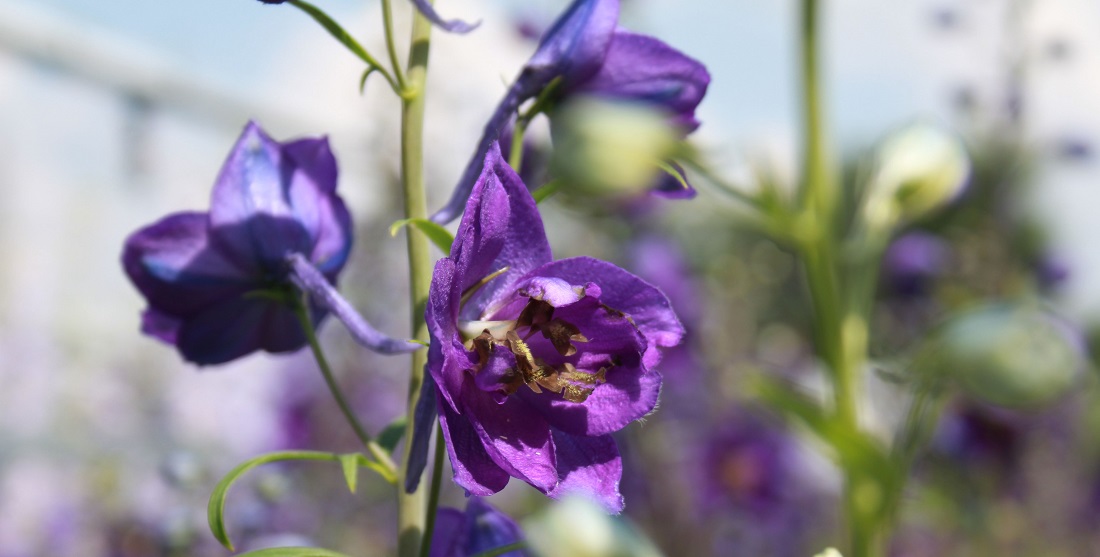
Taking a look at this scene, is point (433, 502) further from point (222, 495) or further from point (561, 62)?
point (561, 62)

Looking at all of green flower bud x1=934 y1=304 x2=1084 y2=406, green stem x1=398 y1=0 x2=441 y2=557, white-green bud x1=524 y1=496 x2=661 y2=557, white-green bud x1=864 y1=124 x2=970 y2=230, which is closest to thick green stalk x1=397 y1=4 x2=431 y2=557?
green stem x1=398 y1=0 x2=441 y2=557

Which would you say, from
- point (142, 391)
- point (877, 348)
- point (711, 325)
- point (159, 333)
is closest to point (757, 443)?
point (711, 325)

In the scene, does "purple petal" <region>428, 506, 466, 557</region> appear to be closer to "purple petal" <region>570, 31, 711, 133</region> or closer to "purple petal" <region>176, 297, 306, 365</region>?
"purple petal" <region>176, 297, 306, 365</region>

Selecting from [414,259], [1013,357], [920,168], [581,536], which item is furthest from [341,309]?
[920,168]

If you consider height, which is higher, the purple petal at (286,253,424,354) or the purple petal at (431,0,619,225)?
the purple petal at (431,0,619,225)

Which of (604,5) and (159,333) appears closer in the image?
(604,5)

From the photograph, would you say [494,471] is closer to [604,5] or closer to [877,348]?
[604,5]

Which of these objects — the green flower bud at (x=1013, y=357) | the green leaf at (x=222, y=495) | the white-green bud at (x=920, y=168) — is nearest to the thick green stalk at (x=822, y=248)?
the white-green bud at (x=920, y=168)
